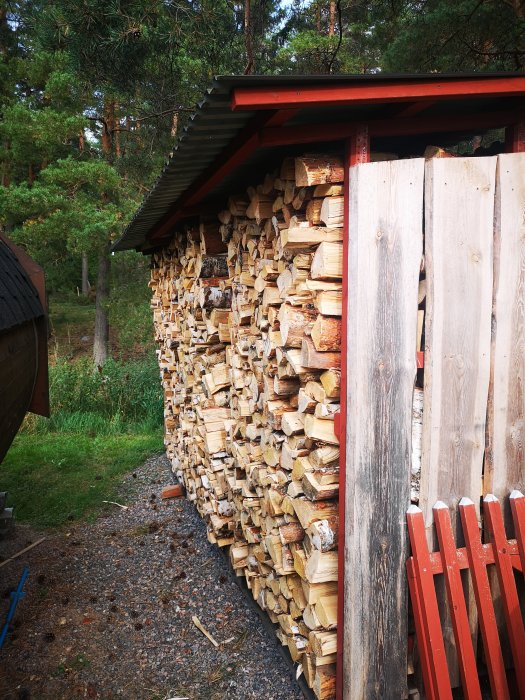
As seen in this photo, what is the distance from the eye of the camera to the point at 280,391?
9.66 feet

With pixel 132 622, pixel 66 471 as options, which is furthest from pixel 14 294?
pixel 66 471

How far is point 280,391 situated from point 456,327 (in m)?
1.03

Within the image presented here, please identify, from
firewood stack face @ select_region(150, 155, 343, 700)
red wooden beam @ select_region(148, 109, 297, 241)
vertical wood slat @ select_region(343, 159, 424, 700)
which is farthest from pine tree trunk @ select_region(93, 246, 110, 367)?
vertical wood slat @ select_region(343, 159, 424, 700)

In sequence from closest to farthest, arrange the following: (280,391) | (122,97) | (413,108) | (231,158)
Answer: (413,108) → (231,158) → (280,391) → (122,97)

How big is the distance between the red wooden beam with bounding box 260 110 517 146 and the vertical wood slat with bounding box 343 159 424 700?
225mm

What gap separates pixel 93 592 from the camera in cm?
414

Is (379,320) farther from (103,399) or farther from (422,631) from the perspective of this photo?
(103,399)

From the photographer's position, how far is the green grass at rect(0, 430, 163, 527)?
5.68 meters

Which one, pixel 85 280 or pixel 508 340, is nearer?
pixel 508 340

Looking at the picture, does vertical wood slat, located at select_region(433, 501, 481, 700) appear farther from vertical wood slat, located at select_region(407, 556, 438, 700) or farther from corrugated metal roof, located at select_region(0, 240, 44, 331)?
corrugated metal roof, located at select_region(0, 240, 44, 331)

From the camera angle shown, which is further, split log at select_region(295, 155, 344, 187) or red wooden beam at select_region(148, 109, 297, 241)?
split log at select_region(295, 155, 344, 187)

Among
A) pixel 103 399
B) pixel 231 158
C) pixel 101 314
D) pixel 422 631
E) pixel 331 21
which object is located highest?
pixel 331 21

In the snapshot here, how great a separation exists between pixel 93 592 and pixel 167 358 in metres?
3.11

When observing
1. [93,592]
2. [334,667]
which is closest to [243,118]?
[334,667]
